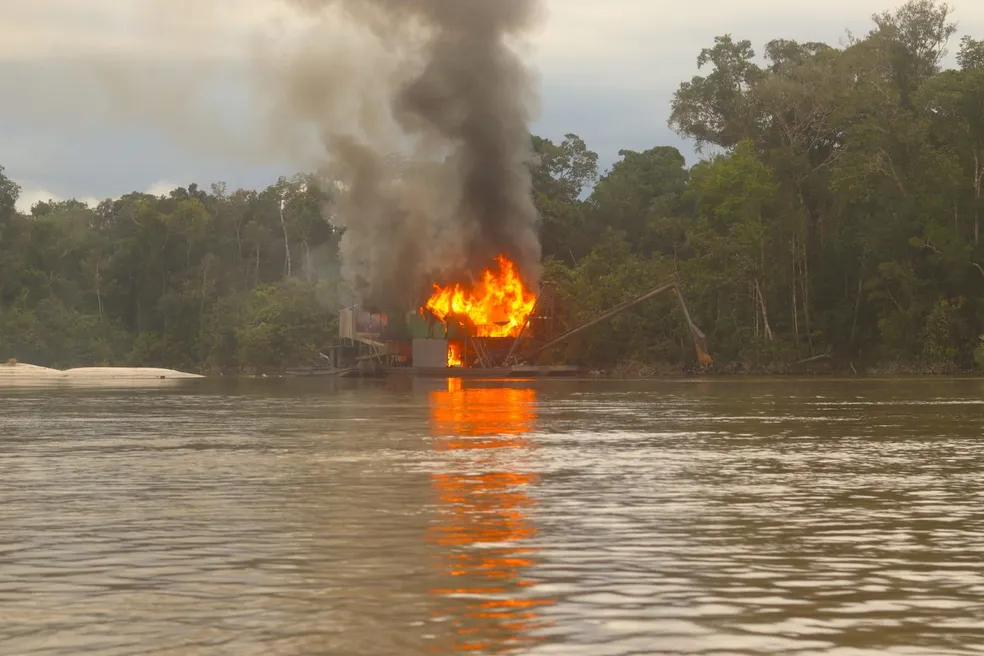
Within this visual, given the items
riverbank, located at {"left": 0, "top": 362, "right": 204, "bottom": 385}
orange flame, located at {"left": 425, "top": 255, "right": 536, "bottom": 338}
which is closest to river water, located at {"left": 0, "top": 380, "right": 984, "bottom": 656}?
orange flame, located at {"left": 425, "top": 255, "right": 536, "bottom": 338}

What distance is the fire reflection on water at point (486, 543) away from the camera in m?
11.1

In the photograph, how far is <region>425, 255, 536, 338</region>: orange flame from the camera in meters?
97.1

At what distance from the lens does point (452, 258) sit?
9725 cm

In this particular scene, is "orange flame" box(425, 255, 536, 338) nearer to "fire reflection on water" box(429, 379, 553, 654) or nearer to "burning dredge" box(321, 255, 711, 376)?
"burning dredge" box(321, 255, 711, 376)

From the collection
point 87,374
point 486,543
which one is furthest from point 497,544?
point 87,374

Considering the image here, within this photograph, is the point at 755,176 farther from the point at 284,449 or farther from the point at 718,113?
the point at 284,449

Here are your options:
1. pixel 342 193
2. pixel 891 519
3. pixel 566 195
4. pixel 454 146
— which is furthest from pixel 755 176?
pixel 891 519

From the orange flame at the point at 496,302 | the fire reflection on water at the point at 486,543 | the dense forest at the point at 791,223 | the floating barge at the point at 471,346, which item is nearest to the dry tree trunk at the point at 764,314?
the dense forest at the point at 791,223

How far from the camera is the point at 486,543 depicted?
51.9 feet

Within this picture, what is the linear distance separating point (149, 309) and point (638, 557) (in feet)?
557

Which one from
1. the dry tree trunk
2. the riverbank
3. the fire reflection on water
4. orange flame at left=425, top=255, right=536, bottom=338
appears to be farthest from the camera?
the riverbank

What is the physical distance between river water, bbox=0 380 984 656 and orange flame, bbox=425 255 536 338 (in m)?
62.0

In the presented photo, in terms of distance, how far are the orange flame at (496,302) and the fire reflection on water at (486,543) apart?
203 feet

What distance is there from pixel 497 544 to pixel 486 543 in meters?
0.16
